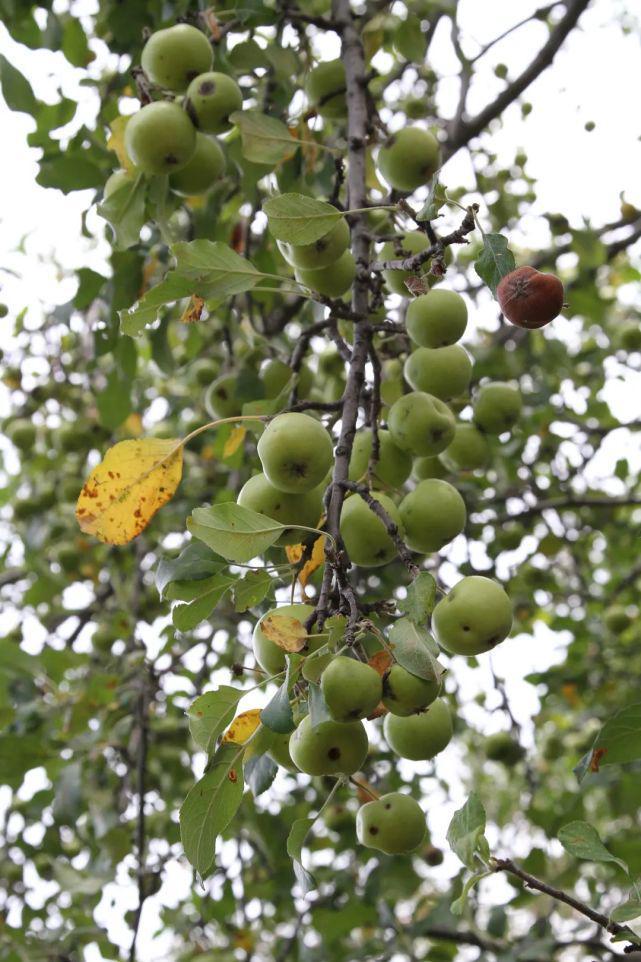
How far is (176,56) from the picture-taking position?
1762mm

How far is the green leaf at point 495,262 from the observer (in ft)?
4.08

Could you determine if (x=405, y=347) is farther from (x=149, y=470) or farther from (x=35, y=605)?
(x=35, y=605)

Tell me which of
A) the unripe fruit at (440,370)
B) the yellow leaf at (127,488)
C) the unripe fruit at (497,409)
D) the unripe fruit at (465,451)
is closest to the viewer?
the yellow leaf at (127,488)

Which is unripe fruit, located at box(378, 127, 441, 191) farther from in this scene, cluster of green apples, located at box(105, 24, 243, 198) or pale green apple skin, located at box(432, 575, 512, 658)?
pale green apple skin, located at box(432, 575, 512, 658)

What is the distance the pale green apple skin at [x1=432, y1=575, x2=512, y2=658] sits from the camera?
4.19ft

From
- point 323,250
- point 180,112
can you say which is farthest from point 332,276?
point 180,112

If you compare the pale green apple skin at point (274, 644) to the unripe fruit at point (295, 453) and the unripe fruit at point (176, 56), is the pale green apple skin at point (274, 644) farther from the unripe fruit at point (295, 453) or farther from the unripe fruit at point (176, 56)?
the unripe fruit at point (176, 56)

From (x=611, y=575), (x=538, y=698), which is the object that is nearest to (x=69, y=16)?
(x=538, y=698)

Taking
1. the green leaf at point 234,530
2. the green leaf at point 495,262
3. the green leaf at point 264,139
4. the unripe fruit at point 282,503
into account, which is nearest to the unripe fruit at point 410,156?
the green leaf at point 264,139

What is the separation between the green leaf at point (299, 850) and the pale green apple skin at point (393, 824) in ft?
0.39

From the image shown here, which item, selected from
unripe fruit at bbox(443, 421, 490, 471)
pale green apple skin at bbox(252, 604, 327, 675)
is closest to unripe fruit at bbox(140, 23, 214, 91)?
unripe fruit at bbox(443, 421, 490, 471)

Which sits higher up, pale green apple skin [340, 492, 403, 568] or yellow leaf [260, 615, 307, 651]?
pale green apple skin [340, 492, 403, 568]

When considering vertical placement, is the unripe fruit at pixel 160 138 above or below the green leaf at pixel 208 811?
above

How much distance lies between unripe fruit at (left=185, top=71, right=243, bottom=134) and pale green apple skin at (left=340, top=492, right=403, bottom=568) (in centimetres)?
83
